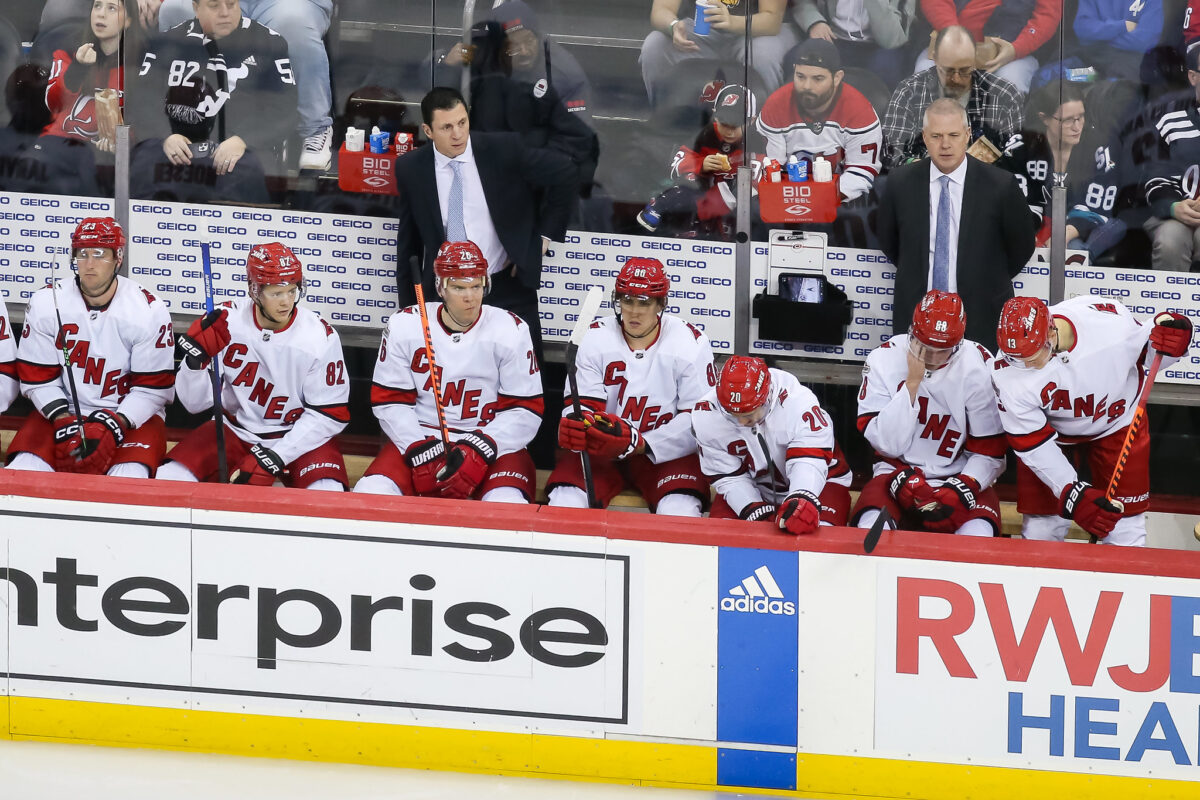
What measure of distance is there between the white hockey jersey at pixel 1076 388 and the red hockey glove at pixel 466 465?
5.75 feet

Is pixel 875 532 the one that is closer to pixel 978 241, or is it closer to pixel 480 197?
pixel 978 241

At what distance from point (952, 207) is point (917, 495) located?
131 centimetres

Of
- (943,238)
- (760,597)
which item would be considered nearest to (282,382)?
(760,597)

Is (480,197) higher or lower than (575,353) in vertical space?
higher

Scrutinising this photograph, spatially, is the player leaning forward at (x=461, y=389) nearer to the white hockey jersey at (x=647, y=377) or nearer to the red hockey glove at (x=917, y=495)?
the white hockey jersey at (x=647, y=377)

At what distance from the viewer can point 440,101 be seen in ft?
18.8

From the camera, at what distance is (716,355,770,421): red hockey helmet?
15.4ft

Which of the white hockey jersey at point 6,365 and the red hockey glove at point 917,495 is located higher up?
the white hockey jersey at point 6,365

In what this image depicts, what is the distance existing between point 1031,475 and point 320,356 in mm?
2521

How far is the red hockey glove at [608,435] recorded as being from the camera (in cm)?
504

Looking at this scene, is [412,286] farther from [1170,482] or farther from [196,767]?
[1170,482]

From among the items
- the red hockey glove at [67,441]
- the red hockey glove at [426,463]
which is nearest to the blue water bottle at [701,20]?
the red hockey glove at [426,463]

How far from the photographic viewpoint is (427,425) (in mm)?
5438

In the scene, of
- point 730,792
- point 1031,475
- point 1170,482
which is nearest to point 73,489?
point 730,792
